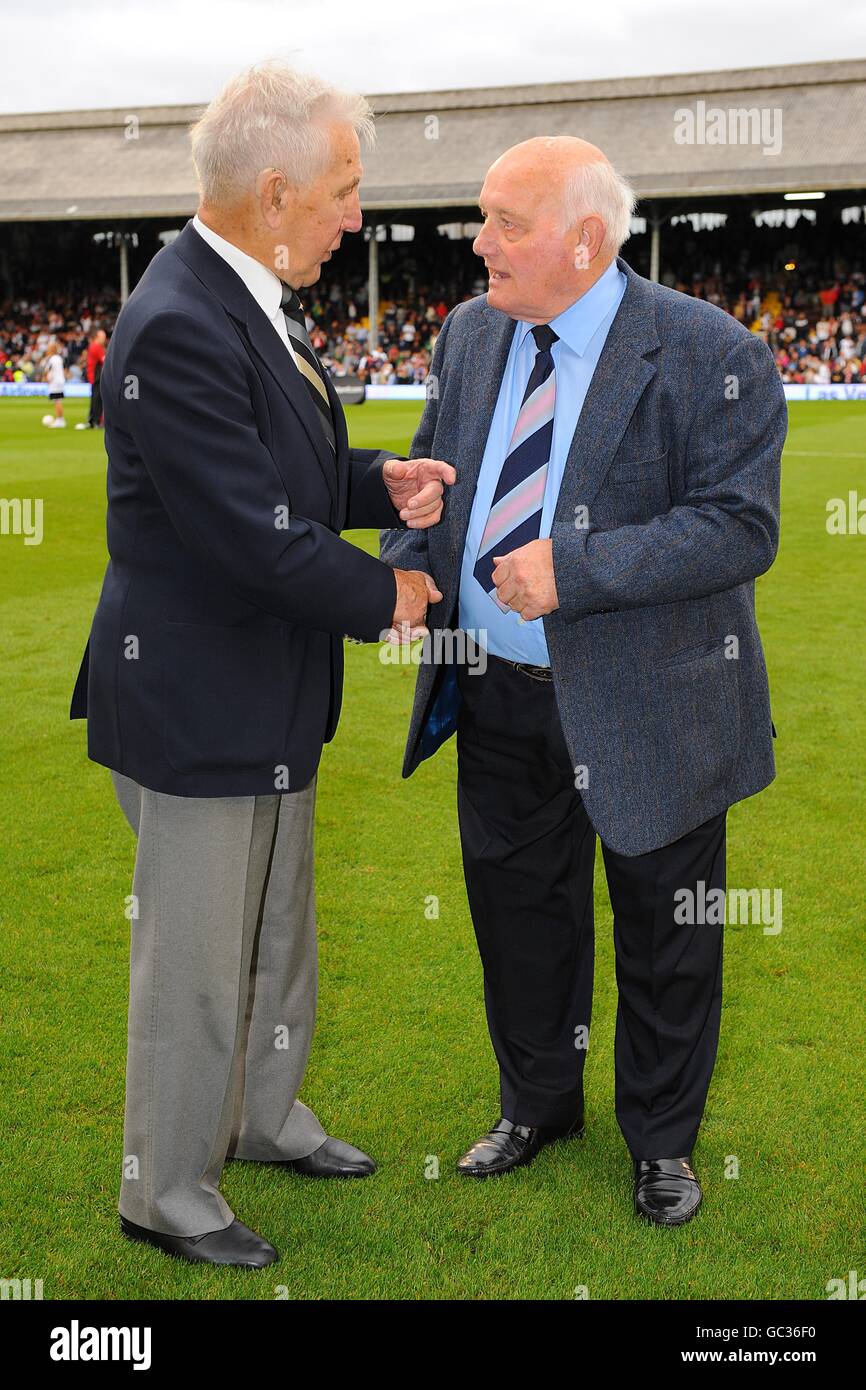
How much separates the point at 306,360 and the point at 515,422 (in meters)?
0.51

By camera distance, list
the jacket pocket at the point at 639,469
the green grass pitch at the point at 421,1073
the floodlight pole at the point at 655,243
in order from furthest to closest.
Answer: the floodlight pole at the point at 655,243, the green grass pitch at the point at 421,1073, the jacket pocket at the point at 639,469

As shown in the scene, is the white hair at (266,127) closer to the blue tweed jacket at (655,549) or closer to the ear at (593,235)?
the ear at (593,235)

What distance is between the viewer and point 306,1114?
326 cm

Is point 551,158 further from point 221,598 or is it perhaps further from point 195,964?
point 195,964

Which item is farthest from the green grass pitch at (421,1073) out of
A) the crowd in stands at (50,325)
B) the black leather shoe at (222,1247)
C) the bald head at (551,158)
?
the crowd in stands at (50,325)

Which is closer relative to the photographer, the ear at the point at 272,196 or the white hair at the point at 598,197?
the ear at the point at 272,196

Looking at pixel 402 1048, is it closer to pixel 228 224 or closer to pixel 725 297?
pixel 228 224

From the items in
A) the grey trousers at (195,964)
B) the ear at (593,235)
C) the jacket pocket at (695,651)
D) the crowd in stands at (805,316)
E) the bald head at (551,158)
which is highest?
the crowd in stands at (805,316)

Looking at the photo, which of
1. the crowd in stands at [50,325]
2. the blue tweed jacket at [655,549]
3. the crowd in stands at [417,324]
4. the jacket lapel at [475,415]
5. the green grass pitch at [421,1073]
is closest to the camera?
the blue tweed jacket at [655,549]

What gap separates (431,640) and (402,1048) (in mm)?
1345

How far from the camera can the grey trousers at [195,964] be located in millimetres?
2689

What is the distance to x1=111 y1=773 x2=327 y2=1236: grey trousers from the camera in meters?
2.69

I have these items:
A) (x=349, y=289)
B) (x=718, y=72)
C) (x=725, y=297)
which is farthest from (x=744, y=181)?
(x=349, y=289)

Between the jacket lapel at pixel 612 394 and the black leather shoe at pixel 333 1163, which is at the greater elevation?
the jacket lapel at pixel 612 394
